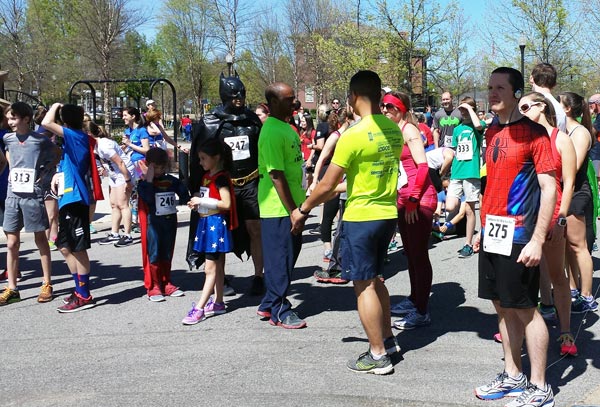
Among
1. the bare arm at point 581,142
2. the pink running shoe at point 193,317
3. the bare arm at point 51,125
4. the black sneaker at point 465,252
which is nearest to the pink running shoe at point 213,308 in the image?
the pink running shoe at point 193,317

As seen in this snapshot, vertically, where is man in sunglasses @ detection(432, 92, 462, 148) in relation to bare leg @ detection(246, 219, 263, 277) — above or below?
above

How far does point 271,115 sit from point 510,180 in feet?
7.24

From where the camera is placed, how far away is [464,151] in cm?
812

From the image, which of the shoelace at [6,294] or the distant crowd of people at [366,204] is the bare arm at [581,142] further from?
the shoelace at [6,294]

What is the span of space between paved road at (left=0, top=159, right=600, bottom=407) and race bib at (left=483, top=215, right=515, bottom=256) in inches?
35.4

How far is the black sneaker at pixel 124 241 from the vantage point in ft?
29.5

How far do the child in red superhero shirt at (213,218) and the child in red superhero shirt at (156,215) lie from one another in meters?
0.61

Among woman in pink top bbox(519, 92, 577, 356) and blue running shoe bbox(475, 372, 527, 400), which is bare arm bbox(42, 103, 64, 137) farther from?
blue running shoe bbox(475, 372, 527, 400)

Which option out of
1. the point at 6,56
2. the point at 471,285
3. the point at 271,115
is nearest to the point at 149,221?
the point at 271,115

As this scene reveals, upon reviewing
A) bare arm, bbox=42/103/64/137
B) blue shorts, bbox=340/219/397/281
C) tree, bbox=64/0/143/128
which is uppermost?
tree, bbox=64/0/143/128

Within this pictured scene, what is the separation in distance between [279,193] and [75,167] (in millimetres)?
1966

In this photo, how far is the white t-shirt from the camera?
832 centimetres

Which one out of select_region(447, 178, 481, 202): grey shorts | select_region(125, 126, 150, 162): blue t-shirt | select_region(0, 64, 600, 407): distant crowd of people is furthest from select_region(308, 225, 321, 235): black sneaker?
select_region(125, 126, 150, 162): blue t-shirt

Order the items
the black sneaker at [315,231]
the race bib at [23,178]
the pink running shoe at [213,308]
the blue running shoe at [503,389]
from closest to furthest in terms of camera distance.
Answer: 1. the blue running shoe at [503,389]
2. the pink running shoe at [213,308]
3. the race bib at [23,178]
4. the black sneaker at [315,231]
